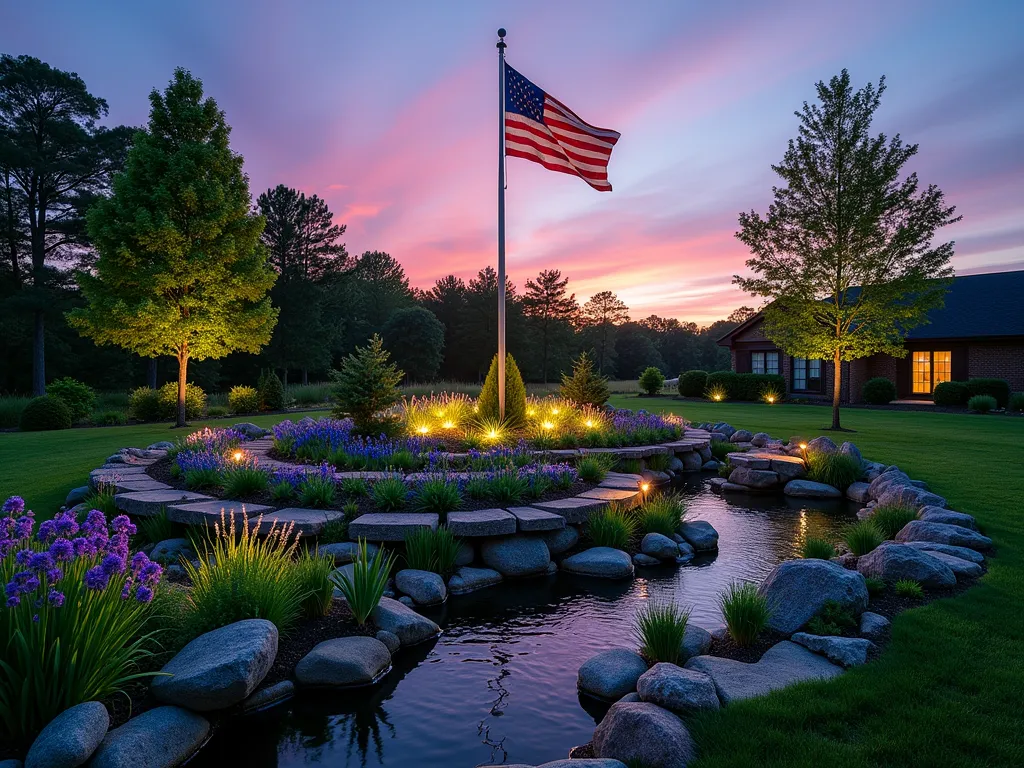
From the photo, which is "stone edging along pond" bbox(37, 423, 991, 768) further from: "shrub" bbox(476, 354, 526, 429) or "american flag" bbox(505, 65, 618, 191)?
"american flag" bbox(505, 65, 618, 191)

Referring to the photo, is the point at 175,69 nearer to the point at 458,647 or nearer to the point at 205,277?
the point at 205,277

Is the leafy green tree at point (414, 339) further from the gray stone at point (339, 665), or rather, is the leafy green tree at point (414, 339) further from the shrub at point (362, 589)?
the gray stone at point (339, 665)

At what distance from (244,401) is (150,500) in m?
14.7

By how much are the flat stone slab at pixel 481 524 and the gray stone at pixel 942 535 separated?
3812 millimetres

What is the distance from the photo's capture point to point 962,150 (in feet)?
46.0

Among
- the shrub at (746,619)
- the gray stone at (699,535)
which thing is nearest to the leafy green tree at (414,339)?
the gray stone at (699,535)

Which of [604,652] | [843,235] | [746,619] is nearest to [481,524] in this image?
[604,652]

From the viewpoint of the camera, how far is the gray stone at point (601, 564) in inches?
227

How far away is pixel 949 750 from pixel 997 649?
139cm

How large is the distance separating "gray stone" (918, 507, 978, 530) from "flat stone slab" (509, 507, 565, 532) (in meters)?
3.92

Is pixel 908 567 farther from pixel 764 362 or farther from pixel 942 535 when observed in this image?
pixel 764 362

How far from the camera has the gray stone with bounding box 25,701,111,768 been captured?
2.38 m

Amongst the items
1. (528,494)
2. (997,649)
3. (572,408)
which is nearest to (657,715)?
(997,649)

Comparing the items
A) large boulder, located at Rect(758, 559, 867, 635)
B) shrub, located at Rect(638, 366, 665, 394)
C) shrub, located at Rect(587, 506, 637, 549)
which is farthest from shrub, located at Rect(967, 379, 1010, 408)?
large boulder, located at Rect(758, 559, 867, 635)
